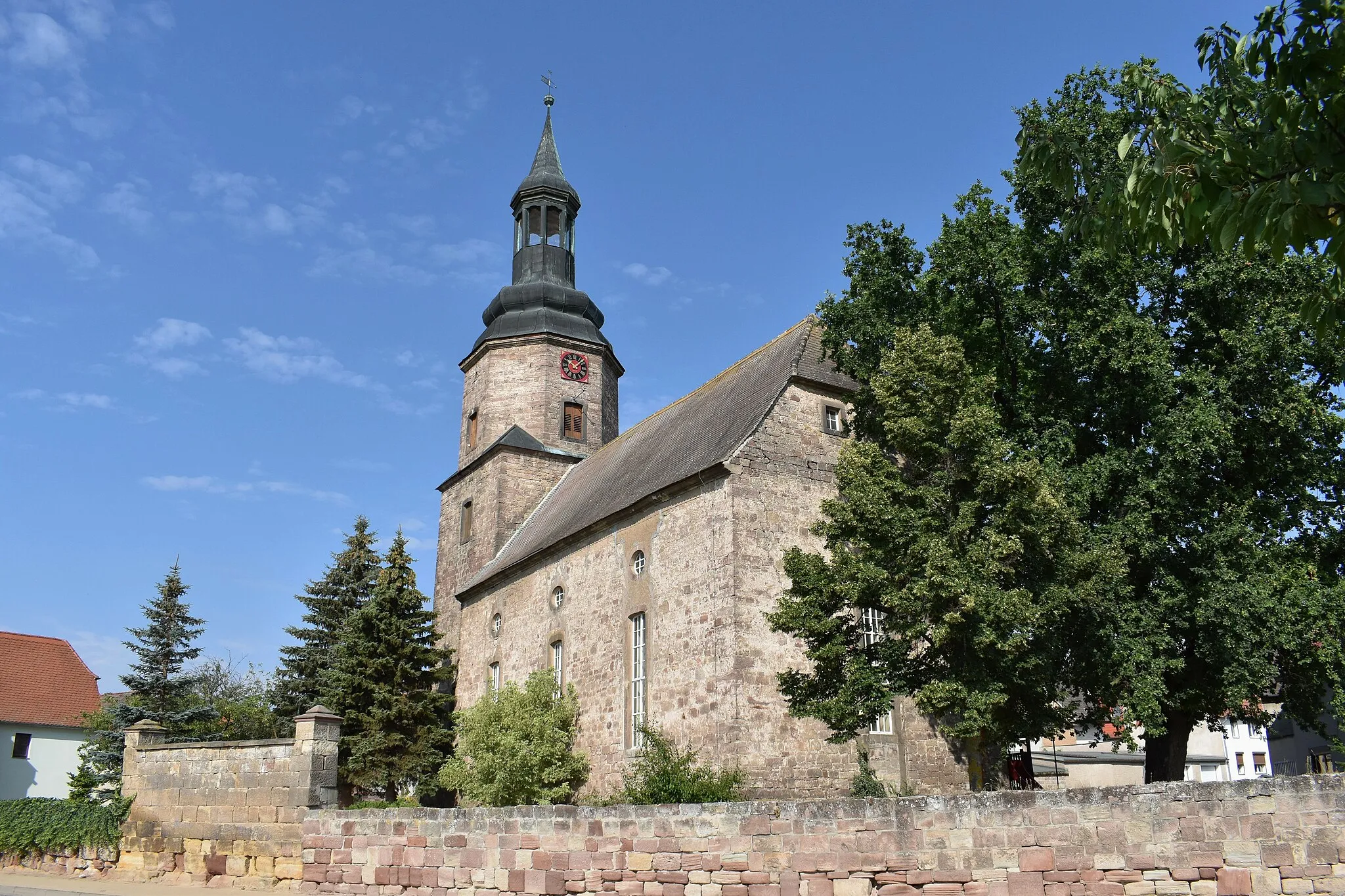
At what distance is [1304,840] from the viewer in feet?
26.4

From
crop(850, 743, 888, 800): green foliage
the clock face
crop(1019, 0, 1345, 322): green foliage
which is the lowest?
crop(850, 743, 888, 800): green foliage

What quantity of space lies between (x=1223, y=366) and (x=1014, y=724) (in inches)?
262

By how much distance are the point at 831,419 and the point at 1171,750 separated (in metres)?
8.86

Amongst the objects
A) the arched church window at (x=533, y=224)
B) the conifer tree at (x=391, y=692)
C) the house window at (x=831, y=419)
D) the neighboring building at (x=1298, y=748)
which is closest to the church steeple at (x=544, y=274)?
the arched church window at (x=533, y=224)

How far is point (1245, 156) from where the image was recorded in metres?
4.73

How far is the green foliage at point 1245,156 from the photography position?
176 inches

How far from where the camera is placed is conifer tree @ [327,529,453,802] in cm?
2462

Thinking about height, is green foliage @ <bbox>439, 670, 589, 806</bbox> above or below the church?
below

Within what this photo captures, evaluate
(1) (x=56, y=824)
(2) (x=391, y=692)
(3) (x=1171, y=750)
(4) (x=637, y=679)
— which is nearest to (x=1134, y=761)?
(3) (x=1171, y=750)

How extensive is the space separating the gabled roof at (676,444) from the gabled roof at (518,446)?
130cm

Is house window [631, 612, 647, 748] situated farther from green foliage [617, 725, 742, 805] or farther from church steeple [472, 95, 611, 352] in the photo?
church steeple [472, 95, 611, 352]

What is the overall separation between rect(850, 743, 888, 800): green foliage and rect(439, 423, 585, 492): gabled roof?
16.7m

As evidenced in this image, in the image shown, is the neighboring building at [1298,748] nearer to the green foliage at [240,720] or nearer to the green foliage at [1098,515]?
the green foliage at [1098,515]

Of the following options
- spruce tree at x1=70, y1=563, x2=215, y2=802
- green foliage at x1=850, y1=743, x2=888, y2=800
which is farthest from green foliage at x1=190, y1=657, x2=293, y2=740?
green foliage at x1=850, y1=743, x2=888, y2=800
